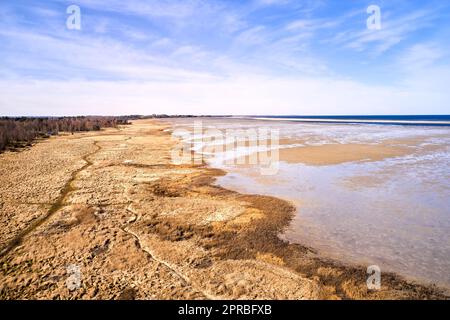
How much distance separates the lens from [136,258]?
496 centimetres

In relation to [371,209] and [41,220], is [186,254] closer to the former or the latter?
[41,220]

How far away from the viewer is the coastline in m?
4.09

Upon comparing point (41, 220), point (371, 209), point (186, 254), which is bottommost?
point (186, 254)

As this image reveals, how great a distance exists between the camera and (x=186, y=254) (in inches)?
202

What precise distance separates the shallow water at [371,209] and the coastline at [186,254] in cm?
51

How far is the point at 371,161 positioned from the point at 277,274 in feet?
39.6

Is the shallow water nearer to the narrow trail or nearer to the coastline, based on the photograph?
the coastline

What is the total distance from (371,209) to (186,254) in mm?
5265

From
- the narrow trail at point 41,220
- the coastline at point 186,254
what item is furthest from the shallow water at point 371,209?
the narrow trail at point 41,220

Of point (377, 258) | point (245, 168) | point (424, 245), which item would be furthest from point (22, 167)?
point (424, 245)

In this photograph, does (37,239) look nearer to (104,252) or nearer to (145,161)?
(104,252)

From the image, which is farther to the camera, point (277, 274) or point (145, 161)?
point (145, 161)

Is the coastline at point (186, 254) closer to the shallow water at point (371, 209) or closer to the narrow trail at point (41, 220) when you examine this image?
the narrow trail at point (41, 220)

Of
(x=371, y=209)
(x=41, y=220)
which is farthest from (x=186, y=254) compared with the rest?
(x=371, y=209)
